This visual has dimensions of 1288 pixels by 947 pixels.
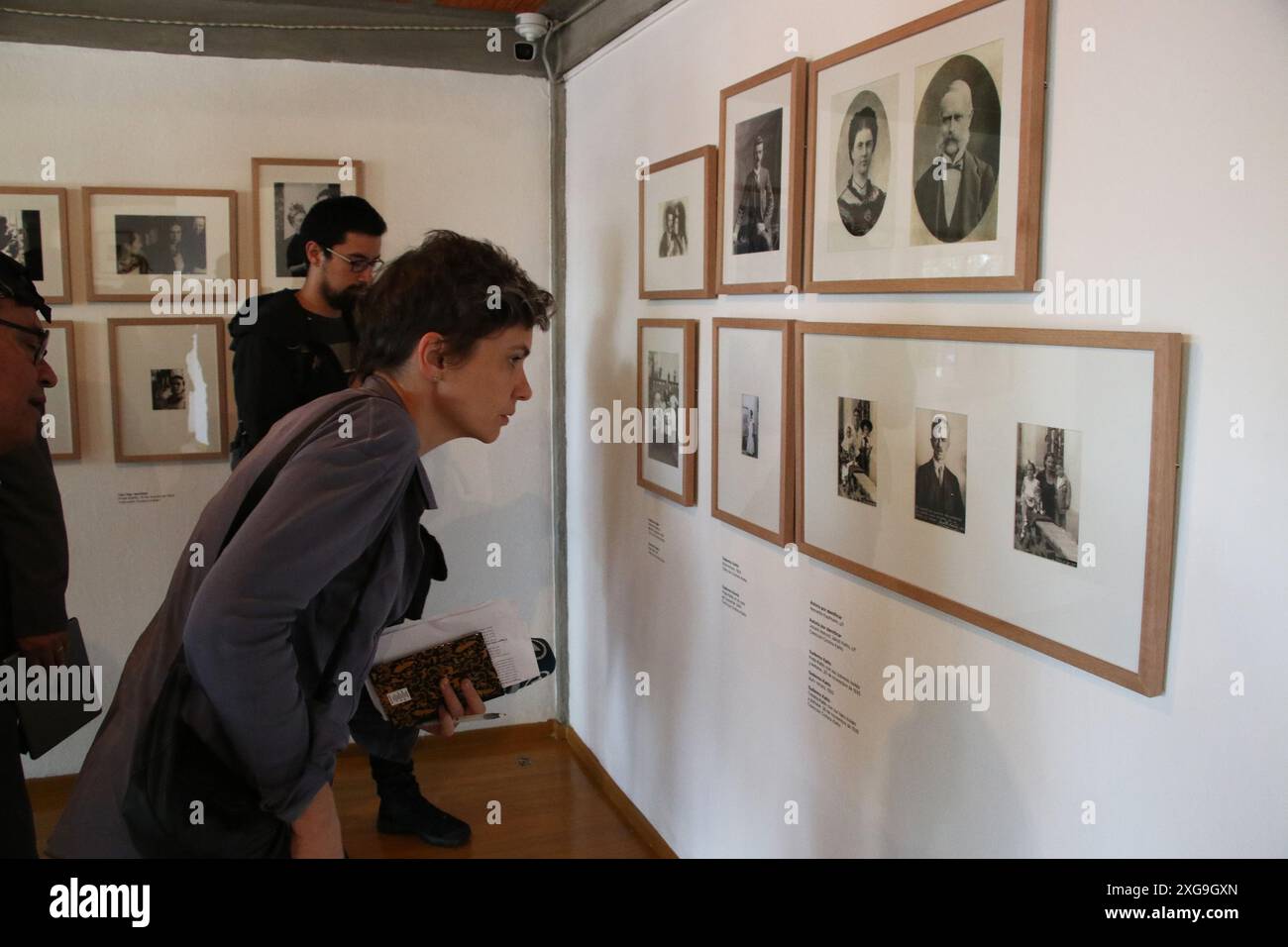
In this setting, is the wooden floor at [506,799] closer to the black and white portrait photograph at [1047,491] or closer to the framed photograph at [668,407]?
the framed photograph at [668,407]

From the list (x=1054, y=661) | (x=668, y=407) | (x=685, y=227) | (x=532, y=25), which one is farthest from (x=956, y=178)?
(x=532, y=25)

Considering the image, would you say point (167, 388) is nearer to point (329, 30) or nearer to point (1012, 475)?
point (329, 30)

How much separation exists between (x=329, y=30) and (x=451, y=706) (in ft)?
9.03

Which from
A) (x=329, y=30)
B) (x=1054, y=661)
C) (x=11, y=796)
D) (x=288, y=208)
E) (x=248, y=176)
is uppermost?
(x=329, y=30)

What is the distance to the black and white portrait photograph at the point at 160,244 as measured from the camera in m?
3.49

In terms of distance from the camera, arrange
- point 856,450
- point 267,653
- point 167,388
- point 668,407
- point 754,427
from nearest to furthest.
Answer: point 267,653 < point 856,450 < point 754,427 < point 668,407 < point 167,388

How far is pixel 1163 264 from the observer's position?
1.34m

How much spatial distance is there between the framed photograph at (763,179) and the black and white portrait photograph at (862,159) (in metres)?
0.17

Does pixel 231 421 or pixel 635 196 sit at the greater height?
pixel 635 196

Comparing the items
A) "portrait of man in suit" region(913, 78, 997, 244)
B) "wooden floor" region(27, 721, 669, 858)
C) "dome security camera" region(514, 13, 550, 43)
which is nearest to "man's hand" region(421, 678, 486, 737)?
"portrait of man in suit" region(913, 78, 997, 244)

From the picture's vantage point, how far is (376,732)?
1891 mm
